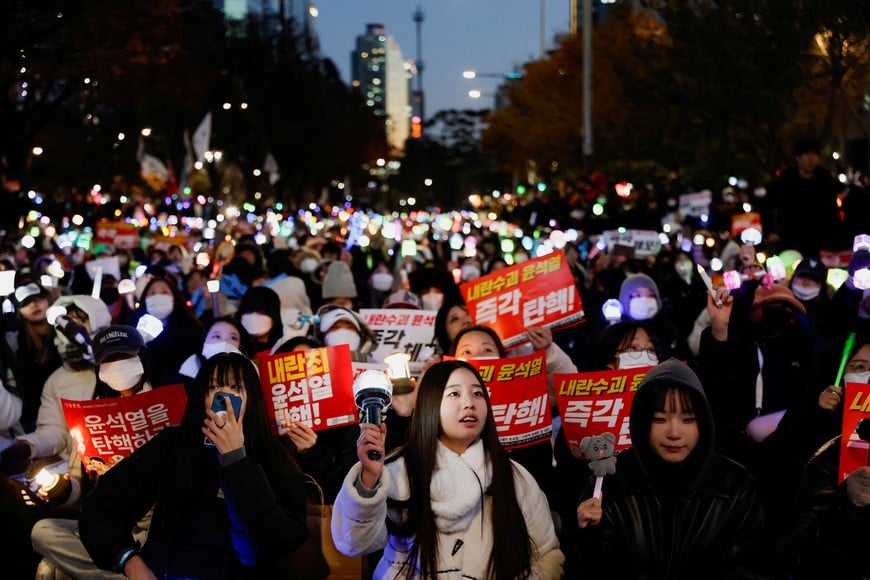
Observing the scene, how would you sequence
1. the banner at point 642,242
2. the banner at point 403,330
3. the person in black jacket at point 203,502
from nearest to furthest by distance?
the person in black jacket at point 203,502 → the banner at point 403,330 → the banner at point 642,242

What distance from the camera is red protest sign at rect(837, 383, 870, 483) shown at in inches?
207

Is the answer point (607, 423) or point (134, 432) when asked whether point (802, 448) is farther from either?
point (134, 432)

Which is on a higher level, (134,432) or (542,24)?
(542,24)

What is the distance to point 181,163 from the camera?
59.2 meters

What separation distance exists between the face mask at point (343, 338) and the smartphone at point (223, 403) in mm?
4055

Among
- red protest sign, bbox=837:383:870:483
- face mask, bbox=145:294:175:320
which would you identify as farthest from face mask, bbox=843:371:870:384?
face mask, bbox=145:294:175:320

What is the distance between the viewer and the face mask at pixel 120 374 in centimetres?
710

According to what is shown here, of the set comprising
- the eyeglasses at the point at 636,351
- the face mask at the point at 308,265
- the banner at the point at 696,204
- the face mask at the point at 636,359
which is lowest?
the face mask at the point at 636,359

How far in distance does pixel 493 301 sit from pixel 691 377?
4.79 metres

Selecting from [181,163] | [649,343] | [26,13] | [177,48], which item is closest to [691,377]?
[649,343]

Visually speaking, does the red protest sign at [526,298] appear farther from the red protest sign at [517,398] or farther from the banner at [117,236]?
the banner at [117,236]

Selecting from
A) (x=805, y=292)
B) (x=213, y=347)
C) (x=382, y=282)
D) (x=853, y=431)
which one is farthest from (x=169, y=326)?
(x=853, y=431)

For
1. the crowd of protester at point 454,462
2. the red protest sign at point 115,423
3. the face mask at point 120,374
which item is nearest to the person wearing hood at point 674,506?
the crowd of protester at point 454,462

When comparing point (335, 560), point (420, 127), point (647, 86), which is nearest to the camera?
point (335, 560)
